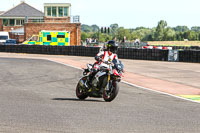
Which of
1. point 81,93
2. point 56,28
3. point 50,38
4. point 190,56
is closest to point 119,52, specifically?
point 190,56

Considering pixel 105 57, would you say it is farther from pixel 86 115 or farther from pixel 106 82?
pixel 86 115

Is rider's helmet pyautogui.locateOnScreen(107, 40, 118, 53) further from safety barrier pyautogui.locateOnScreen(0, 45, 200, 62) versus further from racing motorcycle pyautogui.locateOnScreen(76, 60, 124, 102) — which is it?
safety barrier pyautogui.locateOnScreen(0, 45, 200, 62)

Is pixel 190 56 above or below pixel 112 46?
below

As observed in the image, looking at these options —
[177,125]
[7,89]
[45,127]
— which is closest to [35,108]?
[45,127]

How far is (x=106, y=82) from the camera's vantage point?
10.2 meters

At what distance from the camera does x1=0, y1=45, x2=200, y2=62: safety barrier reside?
31.3 meters

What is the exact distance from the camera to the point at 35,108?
8836 mm

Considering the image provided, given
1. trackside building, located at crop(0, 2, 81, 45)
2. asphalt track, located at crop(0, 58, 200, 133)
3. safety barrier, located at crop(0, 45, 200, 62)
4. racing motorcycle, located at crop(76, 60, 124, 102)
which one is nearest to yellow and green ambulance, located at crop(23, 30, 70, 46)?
safety barrier, located at crop(0, 45, 200, 62)

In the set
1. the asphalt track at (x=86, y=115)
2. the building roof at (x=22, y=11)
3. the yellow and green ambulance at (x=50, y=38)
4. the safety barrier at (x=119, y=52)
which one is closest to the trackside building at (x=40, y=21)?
the building roof at (x=22, y=11)

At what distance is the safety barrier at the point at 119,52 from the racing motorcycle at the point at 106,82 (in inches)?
824

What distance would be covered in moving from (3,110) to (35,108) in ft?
2.29

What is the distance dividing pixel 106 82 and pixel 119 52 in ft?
78.7

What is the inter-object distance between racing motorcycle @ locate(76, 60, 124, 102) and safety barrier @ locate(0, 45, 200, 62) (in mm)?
20934

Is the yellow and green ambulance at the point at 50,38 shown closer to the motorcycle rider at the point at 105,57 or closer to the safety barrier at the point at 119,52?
the safety barrier at the point at 119,52
